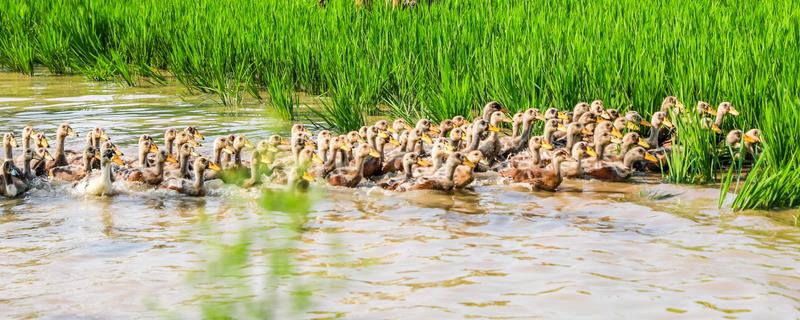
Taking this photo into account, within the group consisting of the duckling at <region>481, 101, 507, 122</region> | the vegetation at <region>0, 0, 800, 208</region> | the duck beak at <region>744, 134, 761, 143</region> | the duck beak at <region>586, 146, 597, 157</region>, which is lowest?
the duck beak at <region>586, 146, 597, 157</region>

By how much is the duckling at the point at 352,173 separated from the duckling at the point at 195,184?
1066 millimetres

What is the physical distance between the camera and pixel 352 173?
9727 mm

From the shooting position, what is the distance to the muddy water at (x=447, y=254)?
5945mm

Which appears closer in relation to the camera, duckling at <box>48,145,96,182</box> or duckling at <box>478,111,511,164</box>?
duckling at <box>48,145,96,182</box>

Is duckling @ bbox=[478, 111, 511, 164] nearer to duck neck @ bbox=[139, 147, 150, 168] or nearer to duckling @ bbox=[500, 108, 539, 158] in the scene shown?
duckling @ bbox=[500, 108, 539, 158]

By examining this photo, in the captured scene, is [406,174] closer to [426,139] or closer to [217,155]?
[426,139]

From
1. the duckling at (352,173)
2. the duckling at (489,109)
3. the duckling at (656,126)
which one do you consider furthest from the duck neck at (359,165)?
the duckling at (656,126)

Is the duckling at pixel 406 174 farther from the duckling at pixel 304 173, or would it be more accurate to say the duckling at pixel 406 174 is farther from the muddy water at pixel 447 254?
the duckling at pixel 304 173

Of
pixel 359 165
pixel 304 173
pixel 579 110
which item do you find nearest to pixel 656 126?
pixel 579 110

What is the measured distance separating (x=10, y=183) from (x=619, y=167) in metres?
4.98

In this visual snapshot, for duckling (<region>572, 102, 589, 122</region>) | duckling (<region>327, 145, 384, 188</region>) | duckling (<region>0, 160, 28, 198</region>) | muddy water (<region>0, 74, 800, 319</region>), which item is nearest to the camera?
muddy water (<region>0, 74, 800, 319</region>)

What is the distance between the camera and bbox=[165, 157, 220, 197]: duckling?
938cm

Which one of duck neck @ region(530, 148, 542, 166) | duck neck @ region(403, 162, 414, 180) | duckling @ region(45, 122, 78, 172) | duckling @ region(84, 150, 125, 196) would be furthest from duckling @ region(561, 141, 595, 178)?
duckling @ region(45, 122, 78, 172)

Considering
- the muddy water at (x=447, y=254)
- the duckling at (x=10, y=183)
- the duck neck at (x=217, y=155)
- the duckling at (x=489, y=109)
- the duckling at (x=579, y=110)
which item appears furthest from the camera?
the duckling at (x=489, y=109)
